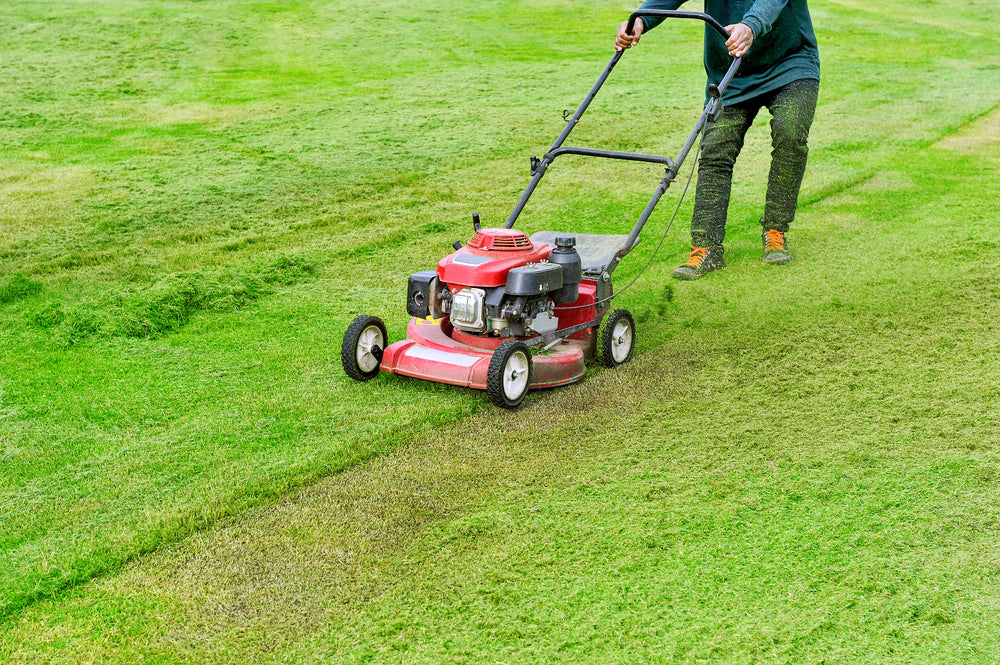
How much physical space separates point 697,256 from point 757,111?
33.0 inches

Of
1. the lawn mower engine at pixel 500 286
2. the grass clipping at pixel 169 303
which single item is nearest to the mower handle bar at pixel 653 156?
the lawn mower engine at pixel 500 286

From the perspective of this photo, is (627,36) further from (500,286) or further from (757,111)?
(500,286)

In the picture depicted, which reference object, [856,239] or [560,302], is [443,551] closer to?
[560,302]

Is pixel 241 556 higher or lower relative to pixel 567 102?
lower

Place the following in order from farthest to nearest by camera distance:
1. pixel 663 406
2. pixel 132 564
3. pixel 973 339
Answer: pixel 973 339 < pixel 663 406 < pixel 132 564

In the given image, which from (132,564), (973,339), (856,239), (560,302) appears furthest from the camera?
(856,239)

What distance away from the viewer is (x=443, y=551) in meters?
2.63

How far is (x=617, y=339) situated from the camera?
4.03 metres

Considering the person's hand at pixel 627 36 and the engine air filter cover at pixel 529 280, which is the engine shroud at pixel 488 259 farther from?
the person's hand at pixel 627 36

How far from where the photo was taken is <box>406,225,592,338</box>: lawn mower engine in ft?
11.9

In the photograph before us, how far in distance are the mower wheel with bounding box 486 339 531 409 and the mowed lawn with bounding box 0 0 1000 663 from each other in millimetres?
96

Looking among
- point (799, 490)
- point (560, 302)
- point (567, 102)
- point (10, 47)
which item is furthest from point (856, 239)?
point (10, 47)

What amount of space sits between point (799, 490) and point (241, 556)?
1.62 metres

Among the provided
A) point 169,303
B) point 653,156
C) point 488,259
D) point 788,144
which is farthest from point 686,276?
point 169,303
